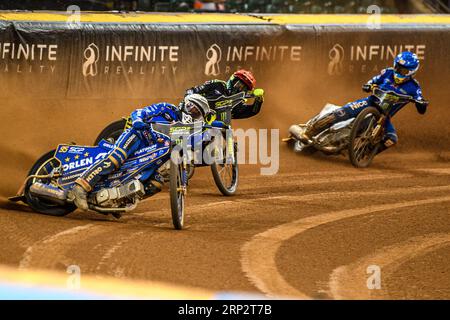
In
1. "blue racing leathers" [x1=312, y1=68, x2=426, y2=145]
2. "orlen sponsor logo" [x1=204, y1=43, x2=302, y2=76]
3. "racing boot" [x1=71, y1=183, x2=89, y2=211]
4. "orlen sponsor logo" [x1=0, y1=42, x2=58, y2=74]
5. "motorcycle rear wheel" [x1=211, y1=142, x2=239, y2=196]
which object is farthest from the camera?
"orlen sponsor logo" [x1=204, y1=43, x2=302, y2=76]

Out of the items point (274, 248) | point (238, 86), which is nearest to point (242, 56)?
point (238, 86)

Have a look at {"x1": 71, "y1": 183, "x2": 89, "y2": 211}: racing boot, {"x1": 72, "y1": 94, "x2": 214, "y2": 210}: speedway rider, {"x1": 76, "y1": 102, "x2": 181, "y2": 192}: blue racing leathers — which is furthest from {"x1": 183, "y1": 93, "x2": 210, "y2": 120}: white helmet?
{"x1": 71, "y1": 183, "x2": 89, "y2": 211}: racing boot

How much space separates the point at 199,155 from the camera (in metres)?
11.6

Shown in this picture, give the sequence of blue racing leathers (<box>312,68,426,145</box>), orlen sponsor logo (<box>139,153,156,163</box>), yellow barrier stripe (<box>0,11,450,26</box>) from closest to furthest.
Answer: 1. orlen sponsor logo (<box>139,153,156,163</box>)
2. yellow barrier stripe (<box>0,11,450,26</box>)
3. blue racing leathers (<box>312,68,426,145</box>)

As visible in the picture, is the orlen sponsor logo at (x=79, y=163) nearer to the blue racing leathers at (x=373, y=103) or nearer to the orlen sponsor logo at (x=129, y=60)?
the orlen sponsor logo at (x=129, y=60)

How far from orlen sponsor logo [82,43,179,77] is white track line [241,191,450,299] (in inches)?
190

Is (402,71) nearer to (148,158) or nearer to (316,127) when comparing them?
(316,127)

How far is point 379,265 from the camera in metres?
9.38

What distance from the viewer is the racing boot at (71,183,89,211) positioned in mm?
10711

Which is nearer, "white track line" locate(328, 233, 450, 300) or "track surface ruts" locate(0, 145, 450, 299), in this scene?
"white track line" locate(328, 233, 450, 300)

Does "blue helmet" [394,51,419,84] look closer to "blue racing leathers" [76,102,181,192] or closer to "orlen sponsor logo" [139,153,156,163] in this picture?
"blue racing leathers" [76,102,181,192]

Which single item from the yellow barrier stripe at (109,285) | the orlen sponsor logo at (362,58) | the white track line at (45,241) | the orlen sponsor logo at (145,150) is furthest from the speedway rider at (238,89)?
the yellow barrier stripe at (109,285)

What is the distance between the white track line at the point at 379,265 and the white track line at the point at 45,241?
259cm

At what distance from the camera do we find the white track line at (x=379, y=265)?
26.9 ft
